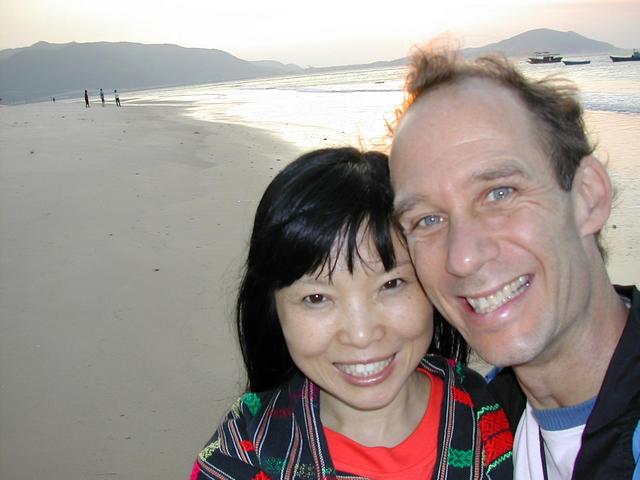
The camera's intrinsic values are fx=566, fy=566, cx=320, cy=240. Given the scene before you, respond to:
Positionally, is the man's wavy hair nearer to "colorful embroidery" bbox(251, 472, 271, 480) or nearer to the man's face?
the man's face

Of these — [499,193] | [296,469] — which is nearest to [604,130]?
[499,193]

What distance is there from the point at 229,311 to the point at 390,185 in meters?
3.02

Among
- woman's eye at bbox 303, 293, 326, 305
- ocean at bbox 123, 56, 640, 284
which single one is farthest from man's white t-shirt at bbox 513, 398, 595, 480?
ocean at bbox 123, 56, 640, 284

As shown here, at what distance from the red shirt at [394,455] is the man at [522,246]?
294 mm

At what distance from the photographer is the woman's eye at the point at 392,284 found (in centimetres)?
204

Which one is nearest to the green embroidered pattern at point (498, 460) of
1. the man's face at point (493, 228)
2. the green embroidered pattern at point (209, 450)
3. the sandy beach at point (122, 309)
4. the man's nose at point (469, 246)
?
the man's face at point (493, 228)

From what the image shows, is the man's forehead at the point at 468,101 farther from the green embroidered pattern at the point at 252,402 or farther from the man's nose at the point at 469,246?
the green embroidered pattern at the point at 252,402

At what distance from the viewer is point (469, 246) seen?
1789mm

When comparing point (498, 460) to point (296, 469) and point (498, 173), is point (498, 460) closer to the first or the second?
point (296, 469)

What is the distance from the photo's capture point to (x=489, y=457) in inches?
76.0

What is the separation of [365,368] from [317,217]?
0.57 m

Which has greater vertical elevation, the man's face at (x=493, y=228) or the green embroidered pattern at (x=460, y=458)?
the man's face at (x=493, y=228)

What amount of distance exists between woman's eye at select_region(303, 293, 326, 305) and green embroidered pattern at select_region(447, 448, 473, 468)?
677 mm

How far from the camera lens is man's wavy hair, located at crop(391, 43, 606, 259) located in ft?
6.41
